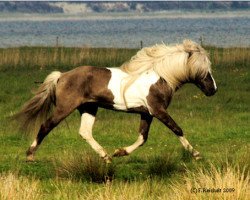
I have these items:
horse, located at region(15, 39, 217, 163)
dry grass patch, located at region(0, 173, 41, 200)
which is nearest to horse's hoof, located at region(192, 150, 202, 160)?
horse, located at region(15, 39, 217, 163)

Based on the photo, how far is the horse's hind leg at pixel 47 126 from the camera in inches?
532

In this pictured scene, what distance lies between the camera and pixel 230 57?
112 ft

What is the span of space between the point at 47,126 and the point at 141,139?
1.42m

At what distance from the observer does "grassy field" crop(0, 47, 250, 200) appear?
995 centimetres

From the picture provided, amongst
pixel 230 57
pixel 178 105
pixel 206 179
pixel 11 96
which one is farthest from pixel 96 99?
pixel 230 57

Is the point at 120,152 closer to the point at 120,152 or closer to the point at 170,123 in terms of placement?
the point at 120,152

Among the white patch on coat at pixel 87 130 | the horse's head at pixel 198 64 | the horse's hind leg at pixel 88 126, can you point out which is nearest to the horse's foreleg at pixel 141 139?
the horse's hind leg at pixel 88 126

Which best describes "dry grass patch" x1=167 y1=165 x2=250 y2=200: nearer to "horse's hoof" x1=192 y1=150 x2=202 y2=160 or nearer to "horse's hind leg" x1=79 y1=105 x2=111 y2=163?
"horse's hoof" x1=192 y1=150 x2=202 y2=160

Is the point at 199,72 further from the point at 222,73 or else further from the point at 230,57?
the point at 230,57

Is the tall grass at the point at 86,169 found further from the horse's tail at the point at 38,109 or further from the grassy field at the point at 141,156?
the horse's tail at the point at 38,109

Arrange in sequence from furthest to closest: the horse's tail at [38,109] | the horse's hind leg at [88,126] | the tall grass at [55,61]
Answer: the tall grass at [55,61]
the horse's tail at [38,109]
the horse's hind leg at [88,126]

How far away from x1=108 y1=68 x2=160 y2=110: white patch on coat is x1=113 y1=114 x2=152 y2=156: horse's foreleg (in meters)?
0.36

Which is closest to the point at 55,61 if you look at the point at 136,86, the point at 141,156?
the point at 141,156

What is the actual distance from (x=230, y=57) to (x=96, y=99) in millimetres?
21135
